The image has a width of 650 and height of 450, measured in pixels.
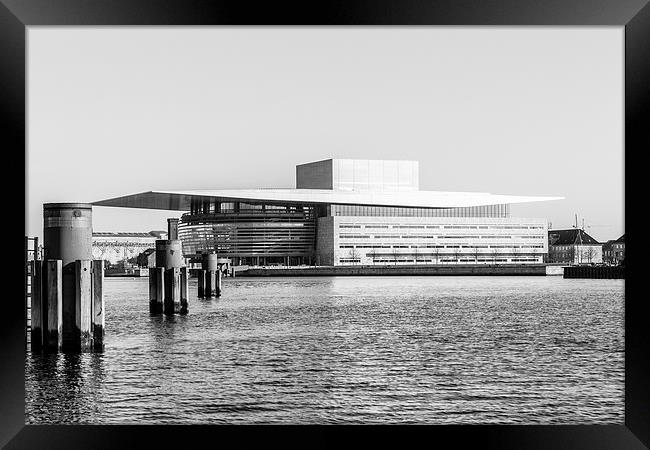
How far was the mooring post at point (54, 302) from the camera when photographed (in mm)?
11570

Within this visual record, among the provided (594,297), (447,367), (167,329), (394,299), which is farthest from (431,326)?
(594,297)

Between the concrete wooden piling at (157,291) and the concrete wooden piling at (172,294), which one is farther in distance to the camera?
the concrete wooden piling at (157,291)

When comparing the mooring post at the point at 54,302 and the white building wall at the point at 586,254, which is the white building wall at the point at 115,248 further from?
the mooring post at the point at 54,302

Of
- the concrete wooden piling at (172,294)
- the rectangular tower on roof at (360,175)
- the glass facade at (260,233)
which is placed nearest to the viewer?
A: the concrete wooden piling at (172,294)

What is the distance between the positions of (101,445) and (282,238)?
75384 millimetres

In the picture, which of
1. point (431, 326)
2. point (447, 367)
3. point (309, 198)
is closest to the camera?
point (447, 367)

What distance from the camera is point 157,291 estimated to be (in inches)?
904

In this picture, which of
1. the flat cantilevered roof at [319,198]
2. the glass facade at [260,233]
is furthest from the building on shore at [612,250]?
the glass facade at [260,233]

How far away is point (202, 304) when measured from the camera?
29.3 metres

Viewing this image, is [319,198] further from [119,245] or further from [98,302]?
[98,302]

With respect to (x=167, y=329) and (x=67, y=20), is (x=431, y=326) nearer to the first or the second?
(x=167, y=329)

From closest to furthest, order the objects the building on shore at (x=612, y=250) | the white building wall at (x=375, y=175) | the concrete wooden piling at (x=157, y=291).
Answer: the concrete wooden piling at (x=157, y=291) → the white building wall at (x=375, y=175) → the building on shore at (x=612, y=250)

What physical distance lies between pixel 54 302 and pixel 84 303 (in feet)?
1.22

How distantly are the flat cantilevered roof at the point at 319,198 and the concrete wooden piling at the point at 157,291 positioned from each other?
166 ft
